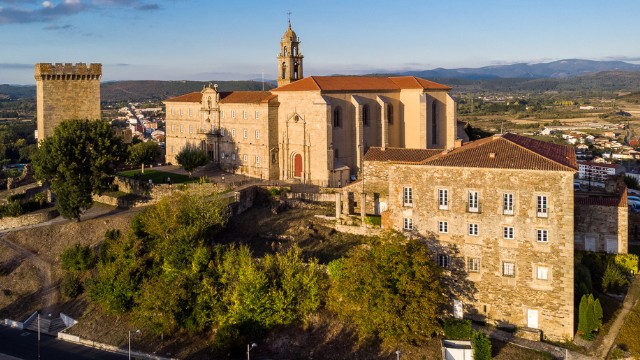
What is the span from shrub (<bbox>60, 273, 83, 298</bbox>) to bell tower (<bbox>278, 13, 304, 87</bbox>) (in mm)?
27833

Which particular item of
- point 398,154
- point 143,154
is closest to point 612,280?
point 398,154

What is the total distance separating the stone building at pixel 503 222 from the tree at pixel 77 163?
72.0 ft

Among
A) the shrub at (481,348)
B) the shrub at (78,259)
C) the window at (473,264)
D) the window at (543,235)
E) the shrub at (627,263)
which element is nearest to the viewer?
the shrub at (481,348)

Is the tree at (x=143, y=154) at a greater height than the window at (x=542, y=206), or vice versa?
the tree at (x=143, y=154)

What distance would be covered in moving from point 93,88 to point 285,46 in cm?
1722

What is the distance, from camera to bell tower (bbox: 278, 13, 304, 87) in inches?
2301

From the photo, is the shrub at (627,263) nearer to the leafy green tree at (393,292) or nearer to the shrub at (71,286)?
the leafy green tree at (393,292)

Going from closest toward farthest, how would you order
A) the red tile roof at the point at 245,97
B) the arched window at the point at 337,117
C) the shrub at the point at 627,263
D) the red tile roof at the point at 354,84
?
the shrub at the point at 627,263 < the red tile roof at the point at 354,84 < the arched window at the point at 337,117 < the red tile roof at the point at 245,97

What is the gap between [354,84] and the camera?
178 feet

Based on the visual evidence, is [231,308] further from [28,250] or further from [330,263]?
[28,250]

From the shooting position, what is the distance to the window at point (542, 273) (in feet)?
97.0

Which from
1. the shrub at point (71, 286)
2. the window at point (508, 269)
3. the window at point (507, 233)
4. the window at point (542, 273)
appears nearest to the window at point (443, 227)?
the window at point (507, 233)

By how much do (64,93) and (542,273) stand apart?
41.5m

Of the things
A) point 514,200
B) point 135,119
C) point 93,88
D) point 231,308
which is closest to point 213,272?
point 231,308
